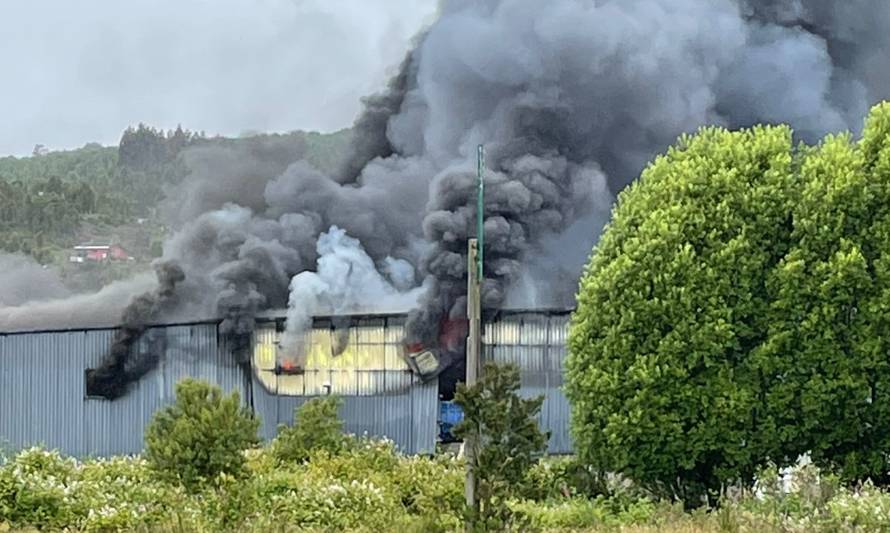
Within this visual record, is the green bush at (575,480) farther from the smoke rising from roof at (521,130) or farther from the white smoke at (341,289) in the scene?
the white smoke at (341,289)

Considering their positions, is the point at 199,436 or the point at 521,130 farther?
the point at 521,130

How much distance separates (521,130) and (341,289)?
4490 mm

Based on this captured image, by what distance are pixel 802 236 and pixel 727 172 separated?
122cm

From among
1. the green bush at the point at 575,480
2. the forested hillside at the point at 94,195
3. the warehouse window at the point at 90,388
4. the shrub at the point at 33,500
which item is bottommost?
the green bush at the point at 575,480

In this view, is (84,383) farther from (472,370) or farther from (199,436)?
(472,370)

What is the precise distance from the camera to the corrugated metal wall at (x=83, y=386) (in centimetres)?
2381

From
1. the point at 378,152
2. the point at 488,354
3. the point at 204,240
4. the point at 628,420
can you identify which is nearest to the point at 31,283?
the point at 204,240

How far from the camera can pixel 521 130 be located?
24766 millimetres

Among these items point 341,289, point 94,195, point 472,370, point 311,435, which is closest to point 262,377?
point 341,289

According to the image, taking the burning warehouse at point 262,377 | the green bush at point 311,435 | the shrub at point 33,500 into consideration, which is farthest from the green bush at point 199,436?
the burning warehouse at point 262,377

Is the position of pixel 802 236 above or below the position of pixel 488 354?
above

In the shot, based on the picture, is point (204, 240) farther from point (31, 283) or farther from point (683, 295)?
point (683, 295)

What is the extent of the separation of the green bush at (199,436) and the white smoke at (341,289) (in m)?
8.43

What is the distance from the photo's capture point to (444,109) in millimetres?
25609
